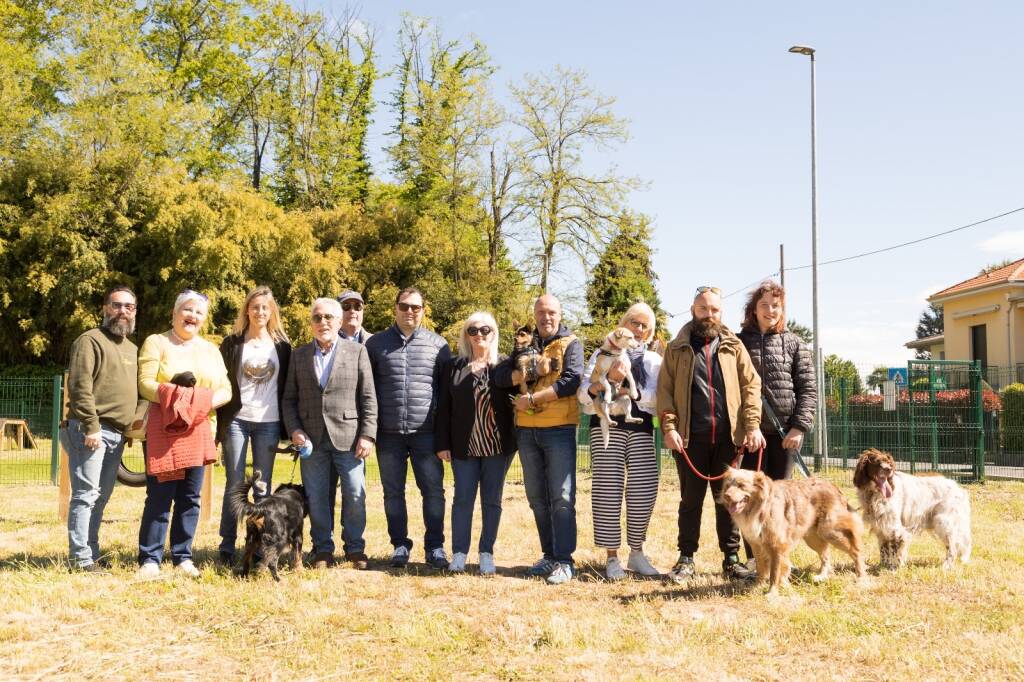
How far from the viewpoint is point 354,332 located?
654 cm

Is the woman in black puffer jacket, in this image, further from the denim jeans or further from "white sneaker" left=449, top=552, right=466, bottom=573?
"white sneaker" left=449, top=552, right=466, bottom=573

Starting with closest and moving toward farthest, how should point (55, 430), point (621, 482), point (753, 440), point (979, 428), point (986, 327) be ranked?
point (753, 440) → point (621, 482) → point (55, 430) → point (979, 428) → point (986, 327)

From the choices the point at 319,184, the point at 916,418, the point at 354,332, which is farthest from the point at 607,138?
the point at 354,332

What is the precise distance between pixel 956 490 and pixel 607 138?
897 inches

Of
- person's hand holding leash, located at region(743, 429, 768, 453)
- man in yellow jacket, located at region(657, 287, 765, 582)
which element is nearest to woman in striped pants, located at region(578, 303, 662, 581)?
man in yellow jacket, located at region(657, 287, 765, 582)

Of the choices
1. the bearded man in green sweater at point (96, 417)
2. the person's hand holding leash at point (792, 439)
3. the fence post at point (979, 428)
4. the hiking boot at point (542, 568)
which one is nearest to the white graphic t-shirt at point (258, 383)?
the bearded man in green sweater at point (96, 417)

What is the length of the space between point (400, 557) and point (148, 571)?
1.68 metres

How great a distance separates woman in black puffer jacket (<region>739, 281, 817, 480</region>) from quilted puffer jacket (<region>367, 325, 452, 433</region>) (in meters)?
2.19

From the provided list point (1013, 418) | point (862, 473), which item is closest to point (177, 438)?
point (862, 473)

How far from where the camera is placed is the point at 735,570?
5.56 meters

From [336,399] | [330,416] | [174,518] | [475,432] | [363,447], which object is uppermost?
[336,399]

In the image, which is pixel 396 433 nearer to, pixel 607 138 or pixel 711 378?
pixel 711 378

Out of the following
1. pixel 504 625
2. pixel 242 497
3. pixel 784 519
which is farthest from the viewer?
pixel 242 497

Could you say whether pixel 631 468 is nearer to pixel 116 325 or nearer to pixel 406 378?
pixel 406 378
